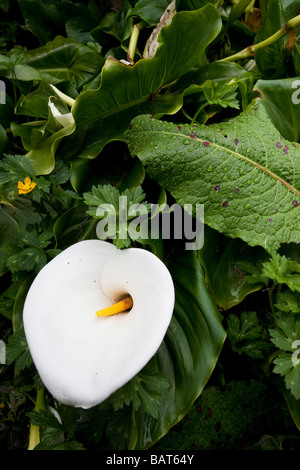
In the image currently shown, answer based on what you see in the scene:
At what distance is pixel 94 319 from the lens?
536mm

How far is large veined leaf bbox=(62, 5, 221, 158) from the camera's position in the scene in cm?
68

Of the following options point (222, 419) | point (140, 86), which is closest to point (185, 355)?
point (222, 419)

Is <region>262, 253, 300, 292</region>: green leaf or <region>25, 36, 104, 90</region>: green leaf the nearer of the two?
<region>262, 253, 300, 292</region>: green leaf

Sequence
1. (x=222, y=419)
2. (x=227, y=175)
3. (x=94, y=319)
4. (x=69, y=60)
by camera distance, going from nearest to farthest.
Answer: (x=94, y=319) → (x=227, y=175) → (x=222, y=419) → (x=69, y=60)

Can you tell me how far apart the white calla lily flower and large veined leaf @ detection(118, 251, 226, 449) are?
5.3 inches

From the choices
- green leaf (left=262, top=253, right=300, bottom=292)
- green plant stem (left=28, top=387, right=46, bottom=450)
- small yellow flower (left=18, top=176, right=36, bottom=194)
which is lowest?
green plant stem (left=28, top=387, right=46, bottom=450)

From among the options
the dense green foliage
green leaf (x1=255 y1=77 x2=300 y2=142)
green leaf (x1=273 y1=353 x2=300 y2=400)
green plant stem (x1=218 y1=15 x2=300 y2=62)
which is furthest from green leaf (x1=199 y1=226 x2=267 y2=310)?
green plant stem (x1=218 y1=15 x2=300 y2=62)

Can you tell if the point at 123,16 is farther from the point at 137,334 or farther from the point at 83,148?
the point at 137,334

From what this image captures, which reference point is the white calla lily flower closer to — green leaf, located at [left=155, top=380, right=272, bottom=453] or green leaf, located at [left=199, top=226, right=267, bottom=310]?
green leaf, located at [left=199, top=226, right=267, bottom=310]

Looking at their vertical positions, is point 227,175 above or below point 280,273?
above

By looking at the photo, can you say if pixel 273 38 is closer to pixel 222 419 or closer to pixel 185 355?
pixel 185 355

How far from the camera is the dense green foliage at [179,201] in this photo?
0.63 metres

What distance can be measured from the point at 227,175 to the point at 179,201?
Answer: 0.09 metres
